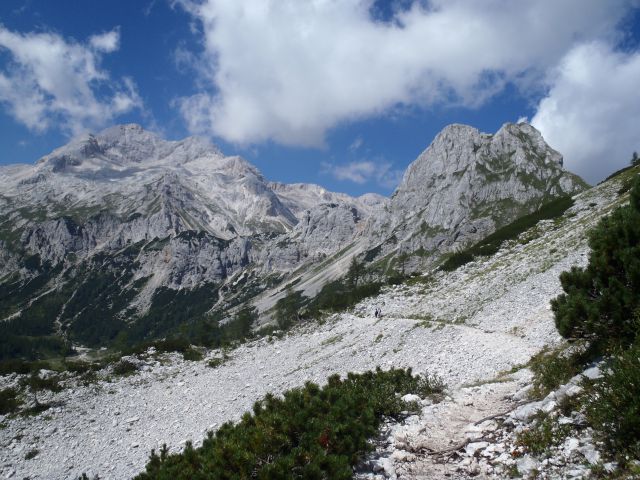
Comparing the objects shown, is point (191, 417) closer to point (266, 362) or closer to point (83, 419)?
point (83, 419)

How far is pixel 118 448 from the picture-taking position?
2467 cm

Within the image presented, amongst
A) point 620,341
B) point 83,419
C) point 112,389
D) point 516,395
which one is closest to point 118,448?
point 83,419

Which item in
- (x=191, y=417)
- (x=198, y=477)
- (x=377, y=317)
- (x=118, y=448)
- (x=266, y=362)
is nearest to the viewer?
(x=198, y=477)

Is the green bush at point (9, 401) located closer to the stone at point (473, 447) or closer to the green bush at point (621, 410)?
the stone at point (473, 447)

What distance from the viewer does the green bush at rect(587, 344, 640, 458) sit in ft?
26.9

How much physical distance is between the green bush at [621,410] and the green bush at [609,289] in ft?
9.98

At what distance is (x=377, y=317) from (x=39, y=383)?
33308 mm

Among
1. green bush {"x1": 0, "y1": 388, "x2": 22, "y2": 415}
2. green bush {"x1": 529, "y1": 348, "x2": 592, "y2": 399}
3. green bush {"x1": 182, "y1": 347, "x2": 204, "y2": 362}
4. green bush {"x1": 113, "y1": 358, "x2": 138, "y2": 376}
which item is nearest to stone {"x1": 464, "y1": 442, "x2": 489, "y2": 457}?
green bush {"x1": 529, "y1": 348, "x2": 592, "y2": 399}

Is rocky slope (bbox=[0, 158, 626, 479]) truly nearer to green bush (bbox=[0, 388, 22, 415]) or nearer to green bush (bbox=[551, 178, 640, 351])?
green bush (bbox=[0, 388, 22, 415])

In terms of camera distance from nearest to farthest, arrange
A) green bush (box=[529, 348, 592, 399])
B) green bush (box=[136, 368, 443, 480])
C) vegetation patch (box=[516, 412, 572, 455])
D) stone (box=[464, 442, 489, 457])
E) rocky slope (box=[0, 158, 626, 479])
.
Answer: vegetation patch (box=[516, 412, 572, 455]) < green bush (box=[136, 368, 443, 480]) < stone (box=[464, 442, 489, 457]) < rocky slope (box=[0, 158, 626, 479]) < green bush (box=[529, 348, 592, 399])

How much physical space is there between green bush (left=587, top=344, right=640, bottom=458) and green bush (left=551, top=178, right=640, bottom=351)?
9.98 ft

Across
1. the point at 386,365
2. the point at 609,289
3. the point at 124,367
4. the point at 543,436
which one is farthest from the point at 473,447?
the point at 124,367

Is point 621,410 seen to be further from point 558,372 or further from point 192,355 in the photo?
point 192,355

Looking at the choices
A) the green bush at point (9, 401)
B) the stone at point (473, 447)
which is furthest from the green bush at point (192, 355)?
the stone at point (473, 447)
